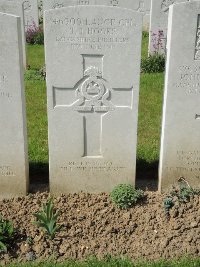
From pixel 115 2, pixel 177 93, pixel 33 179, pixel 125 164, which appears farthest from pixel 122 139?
pixel 115 2

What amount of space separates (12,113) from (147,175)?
6.36 ft

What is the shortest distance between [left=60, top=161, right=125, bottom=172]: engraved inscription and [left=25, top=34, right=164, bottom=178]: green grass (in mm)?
762

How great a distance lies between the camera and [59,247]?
391 cm

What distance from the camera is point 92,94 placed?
4.34 m

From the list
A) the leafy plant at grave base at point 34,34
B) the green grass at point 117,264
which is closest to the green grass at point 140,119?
the green grass at point 117,264

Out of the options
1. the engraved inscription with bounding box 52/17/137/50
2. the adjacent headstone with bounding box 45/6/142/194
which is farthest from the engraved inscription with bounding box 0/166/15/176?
the engraved inscription with bounding box 52/17/137/50

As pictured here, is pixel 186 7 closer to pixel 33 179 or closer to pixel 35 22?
pixel 33 179

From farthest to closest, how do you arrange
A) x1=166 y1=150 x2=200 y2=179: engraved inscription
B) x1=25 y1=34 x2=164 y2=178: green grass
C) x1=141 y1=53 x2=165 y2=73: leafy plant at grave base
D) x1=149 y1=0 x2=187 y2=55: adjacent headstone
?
1. x1=149 y1=0 x2=187 y2=55: adjacent headstone
2. x1=141 y1=53 x2=165 y2=73: leafy plant at grave base
3. x1=25 y1=34 x2=164 y2=178: green grass
4. x1=166 y1=150 x2=200 y2=179: engraved inscription

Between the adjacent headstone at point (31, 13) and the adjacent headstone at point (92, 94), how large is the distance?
26.4 ft

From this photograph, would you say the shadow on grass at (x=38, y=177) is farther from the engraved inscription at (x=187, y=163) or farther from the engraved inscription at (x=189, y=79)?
the engraved inscription at (x=189, y=79)

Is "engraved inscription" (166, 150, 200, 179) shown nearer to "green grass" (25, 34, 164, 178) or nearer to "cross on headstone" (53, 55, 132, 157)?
"green grass" (25, 34, 164, 178)

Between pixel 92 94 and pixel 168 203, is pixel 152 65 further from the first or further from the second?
pixel 168 203

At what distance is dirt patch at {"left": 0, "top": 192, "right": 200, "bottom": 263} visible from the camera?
3891mm

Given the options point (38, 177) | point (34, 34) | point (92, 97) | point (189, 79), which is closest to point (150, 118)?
point (38, 177)
